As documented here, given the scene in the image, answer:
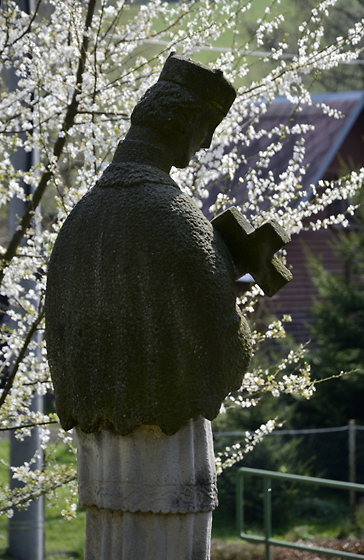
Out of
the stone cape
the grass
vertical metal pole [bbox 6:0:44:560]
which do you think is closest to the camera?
the stone cape

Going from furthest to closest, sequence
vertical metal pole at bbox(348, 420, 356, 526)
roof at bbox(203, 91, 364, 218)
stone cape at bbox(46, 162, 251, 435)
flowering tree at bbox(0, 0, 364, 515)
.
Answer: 1. roof at bbox(203, 91, 364, 218)
2. vertical metal pole at bbox(348, 420, 356, 526)
3. flowering tree at bbox(0, 0, 364, 515)
4. stone cape at bbox(46, 162, 251, 435)

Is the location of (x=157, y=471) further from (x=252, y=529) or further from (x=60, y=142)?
(x=252, y=529)

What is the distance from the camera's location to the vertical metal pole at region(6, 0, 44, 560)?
6.42 meters

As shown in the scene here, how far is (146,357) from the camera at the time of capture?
96.3 inches

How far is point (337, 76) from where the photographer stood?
2692cm

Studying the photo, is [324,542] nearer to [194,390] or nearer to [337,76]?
[194,390]

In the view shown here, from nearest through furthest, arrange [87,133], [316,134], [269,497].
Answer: [87,133], [269,497], [316,134]

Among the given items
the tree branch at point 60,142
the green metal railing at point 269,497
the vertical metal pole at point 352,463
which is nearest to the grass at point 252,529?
the vertical metal pole at point 352,463

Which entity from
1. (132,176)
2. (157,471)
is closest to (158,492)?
(157,471)

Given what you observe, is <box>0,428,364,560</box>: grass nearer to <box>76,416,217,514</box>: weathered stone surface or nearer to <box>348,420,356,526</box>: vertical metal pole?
<box>348,420,356,526</box>: vertical metal pole

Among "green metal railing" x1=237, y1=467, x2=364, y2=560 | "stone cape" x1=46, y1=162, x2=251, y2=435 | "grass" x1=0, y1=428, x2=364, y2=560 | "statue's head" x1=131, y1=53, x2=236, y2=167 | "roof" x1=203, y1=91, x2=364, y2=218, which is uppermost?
"roof" x1=203, y1=91, x2=364, y2=218

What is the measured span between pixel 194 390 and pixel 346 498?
8.79m

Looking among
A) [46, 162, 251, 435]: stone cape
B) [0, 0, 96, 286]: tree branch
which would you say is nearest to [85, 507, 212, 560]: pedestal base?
[46, 162, 251, 435]: stone cape

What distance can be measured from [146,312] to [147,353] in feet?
0.43
